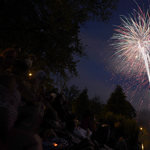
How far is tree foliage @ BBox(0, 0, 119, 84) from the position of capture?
5.45 metres

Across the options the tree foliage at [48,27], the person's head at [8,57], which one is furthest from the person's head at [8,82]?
the tree foliage at [48,27]

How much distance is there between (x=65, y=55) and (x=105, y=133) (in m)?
5.35

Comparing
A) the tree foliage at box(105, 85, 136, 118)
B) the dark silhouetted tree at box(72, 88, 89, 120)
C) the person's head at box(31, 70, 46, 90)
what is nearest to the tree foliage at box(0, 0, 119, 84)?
the person's head at box(31, 70, 46, 90)

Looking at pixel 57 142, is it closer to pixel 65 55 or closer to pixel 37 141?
pixel 37 141

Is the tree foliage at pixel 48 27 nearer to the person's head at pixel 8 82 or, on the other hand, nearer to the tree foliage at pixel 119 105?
the person's head at pixel 8 82

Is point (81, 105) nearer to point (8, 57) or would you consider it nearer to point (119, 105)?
point (119, 105)

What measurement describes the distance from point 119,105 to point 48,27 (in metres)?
21.4

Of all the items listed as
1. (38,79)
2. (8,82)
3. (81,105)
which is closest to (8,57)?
(8,82)

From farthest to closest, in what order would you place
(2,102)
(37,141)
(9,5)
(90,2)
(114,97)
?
(114,97) → (90,2) → (9,5) → (37,141) → (2,102)

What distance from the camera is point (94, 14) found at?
7.53 meters

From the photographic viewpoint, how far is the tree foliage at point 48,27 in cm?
545

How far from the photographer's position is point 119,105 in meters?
23.2

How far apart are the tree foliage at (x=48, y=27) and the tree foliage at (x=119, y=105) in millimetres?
17390

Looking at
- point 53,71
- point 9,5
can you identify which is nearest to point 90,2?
point 9,5
